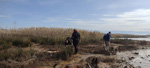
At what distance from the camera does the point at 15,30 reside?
19.0 m

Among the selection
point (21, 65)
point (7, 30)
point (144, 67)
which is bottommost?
point (144, 67)

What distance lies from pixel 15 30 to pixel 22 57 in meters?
13.5

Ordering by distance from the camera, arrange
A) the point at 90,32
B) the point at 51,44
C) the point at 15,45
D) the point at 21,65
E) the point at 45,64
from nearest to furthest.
A: the point at 21,65
the point at 45,64
the point at 15,45
the point at 51,44
the point at 90,32

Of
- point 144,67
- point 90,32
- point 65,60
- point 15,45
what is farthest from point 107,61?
point 90,32

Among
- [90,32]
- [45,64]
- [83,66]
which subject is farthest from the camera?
[90,32]

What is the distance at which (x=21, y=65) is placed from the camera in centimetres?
593

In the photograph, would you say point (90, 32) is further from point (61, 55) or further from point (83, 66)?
point (83, 66)

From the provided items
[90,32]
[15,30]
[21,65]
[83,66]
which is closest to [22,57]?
[21,65]

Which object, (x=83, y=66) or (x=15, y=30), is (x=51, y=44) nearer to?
(x=83, y=66)

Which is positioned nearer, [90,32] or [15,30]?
[15,30]

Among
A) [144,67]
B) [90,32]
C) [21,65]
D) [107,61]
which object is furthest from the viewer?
[90,32]

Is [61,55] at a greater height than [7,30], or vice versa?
[7,30]

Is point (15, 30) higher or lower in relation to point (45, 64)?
higher

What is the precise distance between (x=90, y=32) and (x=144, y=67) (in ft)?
50.7
